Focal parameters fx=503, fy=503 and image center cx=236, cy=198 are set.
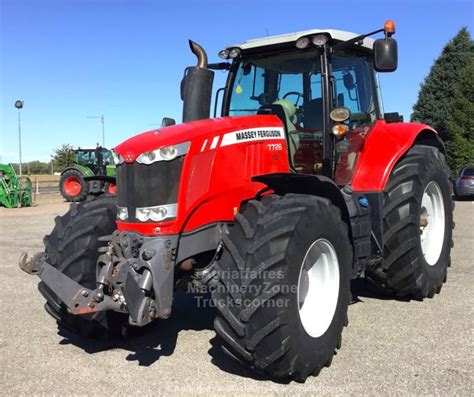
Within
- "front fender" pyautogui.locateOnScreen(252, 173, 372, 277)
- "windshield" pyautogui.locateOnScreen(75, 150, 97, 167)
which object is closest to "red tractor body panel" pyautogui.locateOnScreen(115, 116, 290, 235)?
"front fender" pyautogui.locateOnScreen(252, 173, 372, 277)

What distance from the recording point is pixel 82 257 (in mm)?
3832

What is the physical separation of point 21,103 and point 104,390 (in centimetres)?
2509

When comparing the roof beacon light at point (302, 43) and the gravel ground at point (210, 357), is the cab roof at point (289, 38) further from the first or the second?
the gravel ground at point (210, 357)

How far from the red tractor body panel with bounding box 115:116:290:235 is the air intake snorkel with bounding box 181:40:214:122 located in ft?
1.24

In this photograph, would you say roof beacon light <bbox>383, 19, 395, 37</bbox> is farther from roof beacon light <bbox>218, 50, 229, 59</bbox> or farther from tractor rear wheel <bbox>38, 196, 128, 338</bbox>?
tractor rear wheel <bbox>38, 196, 128, 338</bbox>

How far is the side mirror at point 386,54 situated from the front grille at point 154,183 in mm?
1948

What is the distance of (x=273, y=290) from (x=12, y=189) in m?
17.9

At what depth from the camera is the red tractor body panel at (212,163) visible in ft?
11.1

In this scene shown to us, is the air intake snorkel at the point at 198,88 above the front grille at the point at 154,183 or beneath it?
above

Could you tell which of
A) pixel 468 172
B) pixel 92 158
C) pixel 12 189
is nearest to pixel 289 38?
pixel 12 189

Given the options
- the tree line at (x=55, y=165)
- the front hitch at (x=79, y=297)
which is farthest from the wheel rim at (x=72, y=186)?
the tree line at (x=55, y=165)

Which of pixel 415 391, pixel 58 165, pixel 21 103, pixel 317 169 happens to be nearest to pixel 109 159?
pixel 21 103

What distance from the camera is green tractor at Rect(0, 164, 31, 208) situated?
18.5 m

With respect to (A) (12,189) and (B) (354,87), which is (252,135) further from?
(A) (12,189)
